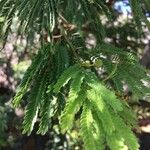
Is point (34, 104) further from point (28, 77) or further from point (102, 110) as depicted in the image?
point (102, 110)

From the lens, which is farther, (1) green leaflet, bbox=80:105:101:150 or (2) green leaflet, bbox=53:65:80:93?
(2) green leaflet, bbox=53:65:80:93

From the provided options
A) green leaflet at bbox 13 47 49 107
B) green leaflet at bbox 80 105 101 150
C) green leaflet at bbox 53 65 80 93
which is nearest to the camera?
green leaflet at bbox 80 105 101 150

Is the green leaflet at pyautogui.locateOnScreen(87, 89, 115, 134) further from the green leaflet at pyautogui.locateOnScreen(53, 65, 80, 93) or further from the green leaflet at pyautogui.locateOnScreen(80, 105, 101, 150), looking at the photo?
the green leaflet at pyautogui.locateOnScreen(53, 65, 80, 93)

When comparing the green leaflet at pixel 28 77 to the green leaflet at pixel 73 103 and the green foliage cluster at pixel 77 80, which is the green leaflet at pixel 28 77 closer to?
the green foliage cluster at pixel 77 80

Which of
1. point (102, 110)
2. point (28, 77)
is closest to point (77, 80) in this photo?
point (102, 110)

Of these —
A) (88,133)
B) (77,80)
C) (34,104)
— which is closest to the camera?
(88,133)

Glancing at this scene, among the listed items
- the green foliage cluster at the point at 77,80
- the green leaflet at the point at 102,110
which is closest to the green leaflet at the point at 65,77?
the green foliage cluster at the point at 77,80

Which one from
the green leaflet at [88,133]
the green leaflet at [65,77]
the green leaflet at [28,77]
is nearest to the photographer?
the green leaflet at [88,133]

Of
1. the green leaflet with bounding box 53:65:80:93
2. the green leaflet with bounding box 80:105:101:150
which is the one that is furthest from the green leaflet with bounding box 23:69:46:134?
the green leaflet with bounding box 80:105:101:150
